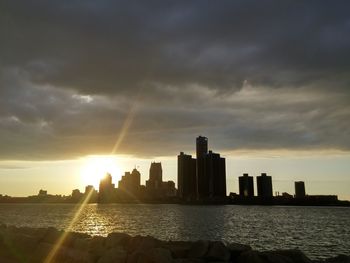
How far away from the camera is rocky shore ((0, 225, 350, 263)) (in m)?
20.4

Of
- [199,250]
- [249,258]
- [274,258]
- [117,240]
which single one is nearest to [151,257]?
[199,250]

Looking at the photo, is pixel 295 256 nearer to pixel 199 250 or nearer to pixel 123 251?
pixel 199 250

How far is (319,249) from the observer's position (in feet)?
157

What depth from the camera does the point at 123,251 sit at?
21156mm

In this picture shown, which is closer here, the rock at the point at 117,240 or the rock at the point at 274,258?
the rock at the point at 274,258

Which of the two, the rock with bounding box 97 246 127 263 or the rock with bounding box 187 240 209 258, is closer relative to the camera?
the rock with bounding box 97 246 127 263

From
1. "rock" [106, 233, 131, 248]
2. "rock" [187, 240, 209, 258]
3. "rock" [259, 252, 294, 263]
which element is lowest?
"rock" [259, 252, 294, 263]

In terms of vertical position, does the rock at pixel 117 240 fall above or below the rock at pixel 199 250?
above

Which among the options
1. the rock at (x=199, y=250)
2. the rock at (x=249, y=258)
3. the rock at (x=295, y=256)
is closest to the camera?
the rock at (x=249, y=258)

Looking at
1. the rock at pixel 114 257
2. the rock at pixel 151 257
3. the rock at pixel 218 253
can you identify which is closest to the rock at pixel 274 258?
the rock at pixel 218 253

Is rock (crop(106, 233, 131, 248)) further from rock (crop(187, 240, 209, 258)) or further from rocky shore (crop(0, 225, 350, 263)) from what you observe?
rock (crop(187, 240, 209, 258))

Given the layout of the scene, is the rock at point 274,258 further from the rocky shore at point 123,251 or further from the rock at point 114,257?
the rock at point 114,257

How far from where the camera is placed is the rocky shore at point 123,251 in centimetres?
2038

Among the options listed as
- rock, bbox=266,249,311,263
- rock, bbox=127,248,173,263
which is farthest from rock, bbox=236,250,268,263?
rock, bbox=127,248,173,263
